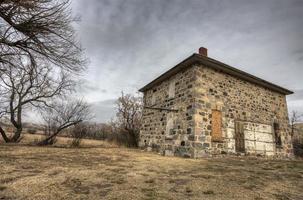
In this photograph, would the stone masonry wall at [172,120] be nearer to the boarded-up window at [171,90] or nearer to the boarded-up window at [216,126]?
the boarded-up window at [171,90]

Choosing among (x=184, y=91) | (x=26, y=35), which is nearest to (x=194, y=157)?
(x=184, y=91)

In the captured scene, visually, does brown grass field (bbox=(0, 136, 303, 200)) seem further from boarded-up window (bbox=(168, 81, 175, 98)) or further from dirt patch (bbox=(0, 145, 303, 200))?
boarded-up window (bbox=(168, 81, 175, 98))

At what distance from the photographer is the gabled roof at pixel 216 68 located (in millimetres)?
8242

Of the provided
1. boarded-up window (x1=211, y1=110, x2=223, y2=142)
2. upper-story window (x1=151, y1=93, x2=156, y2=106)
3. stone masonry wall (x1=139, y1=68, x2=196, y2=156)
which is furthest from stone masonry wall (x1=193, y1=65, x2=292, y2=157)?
upper-story window (x1=151, y1=93, x2=156, y2=106)

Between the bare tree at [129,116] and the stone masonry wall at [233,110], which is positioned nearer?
the stone masonry wall at [233,110]

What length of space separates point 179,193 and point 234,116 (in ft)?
23.1

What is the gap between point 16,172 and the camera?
3.75m

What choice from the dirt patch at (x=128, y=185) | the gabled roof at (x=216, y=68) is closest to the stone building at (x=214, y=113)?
the gabled roof at (x=216, y=68)

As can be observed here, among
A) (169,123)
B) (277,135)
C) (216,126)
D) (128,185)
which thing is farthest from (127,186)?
(277,135)

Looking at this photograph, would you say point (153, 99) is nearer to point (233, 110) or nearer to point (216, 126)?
point (216, 126)

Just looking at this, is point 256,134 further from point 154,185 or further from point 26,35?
point 26,35

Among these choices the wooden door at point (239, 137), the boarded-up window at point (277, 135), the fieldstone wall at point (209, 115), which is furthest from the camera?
the boarded-up window at point (277, 135)

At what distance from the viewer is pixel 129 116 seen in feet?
53.2

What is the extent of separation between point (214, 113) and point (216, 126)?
1.87ft
